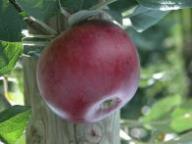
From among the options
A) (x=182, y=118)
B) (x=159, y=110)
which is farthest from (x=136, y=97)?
(x=182, y=118)

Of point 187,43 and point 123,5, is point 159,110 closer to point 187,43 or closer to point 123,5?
point 123,5

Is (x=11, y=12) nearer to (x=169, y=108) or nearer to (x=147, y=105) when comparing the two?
(x=169, y=108)

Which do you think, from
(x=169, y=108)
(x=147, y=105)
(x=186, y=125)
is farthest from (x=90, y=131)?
(x=147, y=105)

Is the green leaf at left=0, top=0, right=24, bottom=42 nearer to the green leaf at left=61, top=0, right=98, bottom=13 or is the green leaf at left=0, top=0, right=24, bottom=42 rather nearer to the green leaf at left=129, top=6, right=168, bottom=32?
the green leaf at left=61, top=0, right=98, bottom=13

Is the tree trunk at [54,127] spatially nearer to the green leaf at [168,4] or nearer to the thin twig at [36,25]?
the thin twig at [36,25]

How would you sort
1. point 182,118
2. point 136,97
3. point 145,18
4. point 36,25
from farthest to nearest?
point 136,97 < point 182,118 < point 145,18 < point 36,25

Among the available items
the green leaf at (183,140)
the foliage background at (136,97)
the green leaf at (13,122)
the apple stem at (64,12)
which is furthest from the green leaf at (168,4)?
the green leaf at (183,140)
